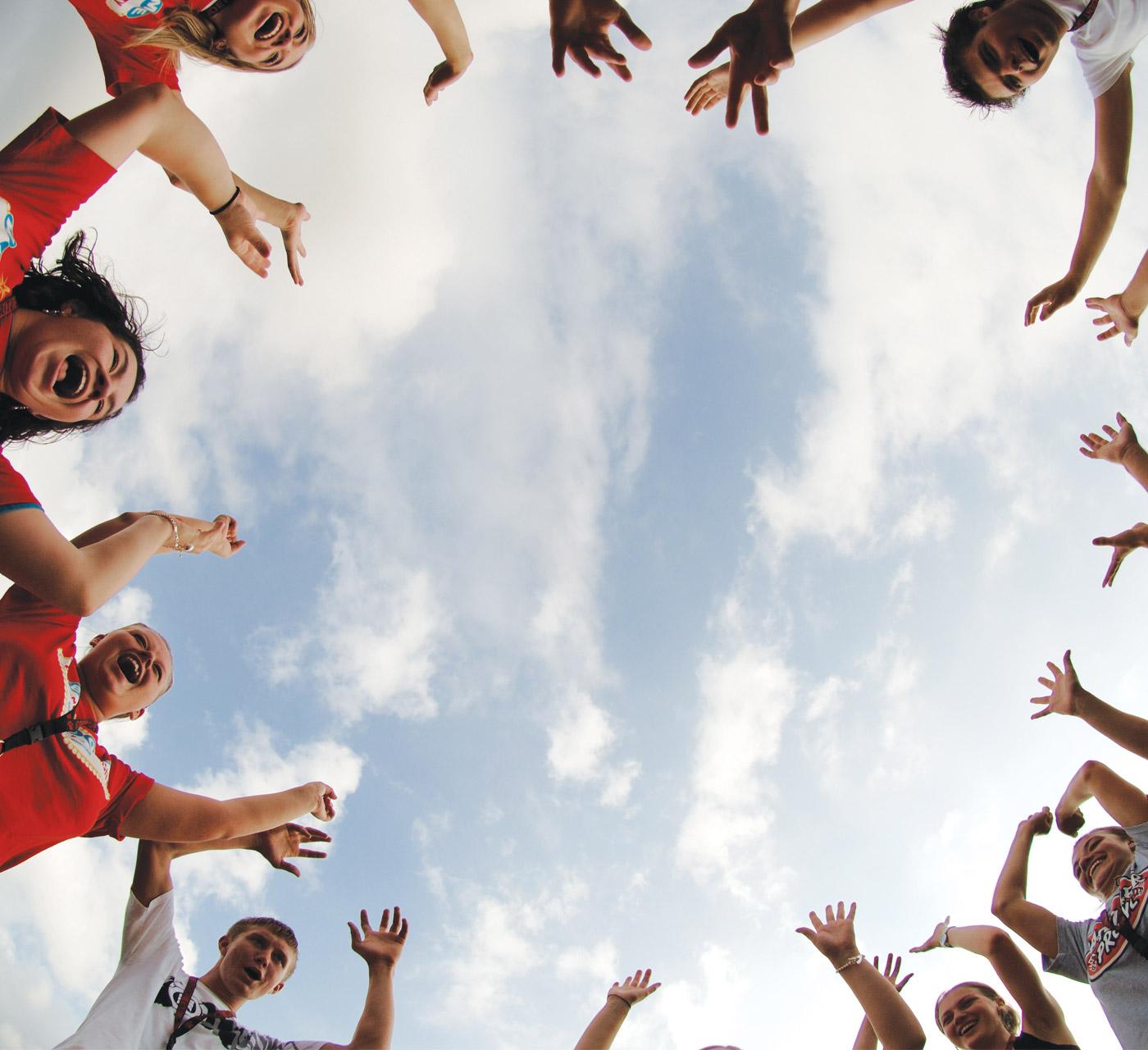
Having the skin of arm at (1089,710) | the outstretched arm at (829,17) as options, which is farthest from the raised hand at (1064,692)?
the outstretched arm at (829,17)

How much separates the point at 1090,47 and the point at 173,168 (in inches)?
201

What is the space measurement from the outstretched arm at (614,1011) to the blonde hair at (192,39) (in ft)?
18.5

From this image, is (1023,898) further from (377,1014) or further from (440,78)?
(440,78)

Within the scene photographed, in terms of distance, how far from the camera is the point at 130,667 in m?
3.59

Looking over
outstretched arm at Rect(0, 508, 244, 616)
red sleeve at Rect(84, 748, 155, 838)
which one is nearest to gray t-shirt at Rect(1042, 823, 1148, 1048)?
red sleeve at Rect(84, 748, 155, 838)

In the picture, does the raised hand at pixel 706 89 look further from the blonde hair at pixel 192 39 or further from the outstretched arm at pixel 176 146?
the outstretched arm at pixel 176 146

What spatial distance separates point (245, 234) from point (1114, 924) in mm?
6148


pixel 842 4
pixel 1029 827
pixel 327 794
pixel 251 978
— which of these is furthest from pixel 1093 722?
pixel 251 978

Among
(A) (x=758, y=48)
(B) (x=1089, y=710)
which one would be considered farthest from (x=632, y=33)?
(B) (x=1089, y=710)

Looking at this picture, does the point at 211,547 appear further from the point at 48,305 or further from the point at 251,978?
the point at 251,978

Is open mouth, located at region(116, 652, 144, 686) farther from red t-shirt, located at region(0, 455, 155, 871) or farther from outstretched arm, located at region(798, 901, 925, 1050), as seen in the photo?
outstretched arm, located at region(798, 901, 925, 1050)

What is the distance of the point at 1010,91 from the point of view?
420 centimetres

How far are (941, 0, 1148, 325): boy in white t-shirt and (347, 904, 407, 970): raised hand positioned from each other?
5794 mm

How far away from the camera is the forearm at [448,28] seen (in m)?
3.89
